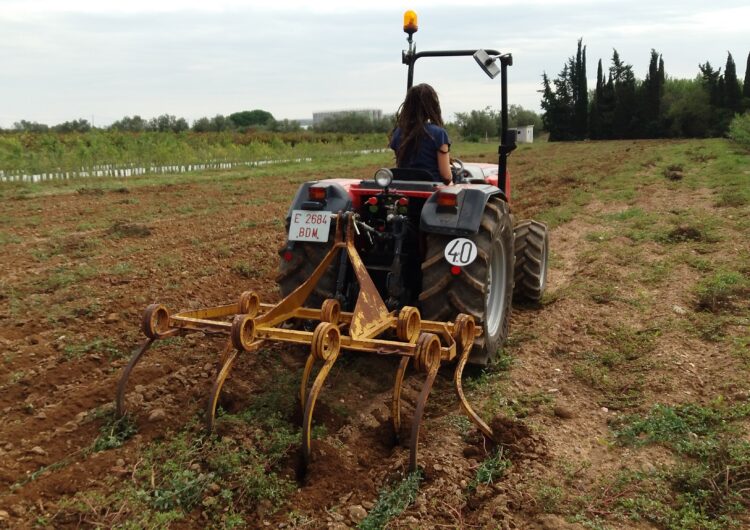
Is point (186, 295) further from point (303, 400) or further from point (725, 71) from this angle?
point (725, 71)

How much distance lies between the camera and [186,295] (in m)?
6.28

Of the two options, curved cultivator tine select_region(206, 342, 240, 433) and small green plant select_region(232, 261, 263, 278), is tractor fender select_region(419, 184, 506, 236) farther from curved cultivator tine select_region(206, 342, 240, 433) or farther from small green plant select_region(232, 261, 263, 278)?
small green plant select_region(232, 261, 263, 278)

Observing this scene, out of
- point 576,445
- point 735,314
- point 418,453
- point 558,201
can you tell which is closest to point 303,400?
point 418,453

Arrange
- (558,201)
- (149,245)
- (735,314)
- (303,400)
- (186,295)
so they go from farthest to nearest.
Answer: (558,201) → (149,245) → (186,295) → (735,314) → (303,400)

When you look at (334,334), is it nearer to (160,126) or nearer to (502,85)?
(502,85)

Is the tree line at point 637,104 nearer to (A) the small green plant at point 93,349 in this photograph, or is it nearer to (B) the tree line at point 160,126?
(B) the tree line at point 160,126

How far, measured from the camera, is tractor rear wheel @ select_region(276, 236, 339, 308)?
4312 mm

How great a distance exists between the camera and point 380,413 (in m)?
3.82

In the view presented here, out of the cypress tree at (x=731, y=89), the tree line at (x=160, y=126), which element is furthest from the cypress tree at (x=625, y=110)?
the tree line at (x=160, y=126)

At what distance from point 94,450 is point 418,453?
1604 mm

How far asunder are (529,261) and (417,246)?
1659 mm

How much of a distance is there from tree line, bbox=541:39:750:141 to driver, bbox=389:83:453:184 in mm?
42668

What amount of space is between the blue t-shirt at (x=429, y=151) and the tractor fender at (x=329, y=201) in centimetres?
54

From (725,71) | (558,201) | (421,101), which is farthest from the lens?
(725,71)
